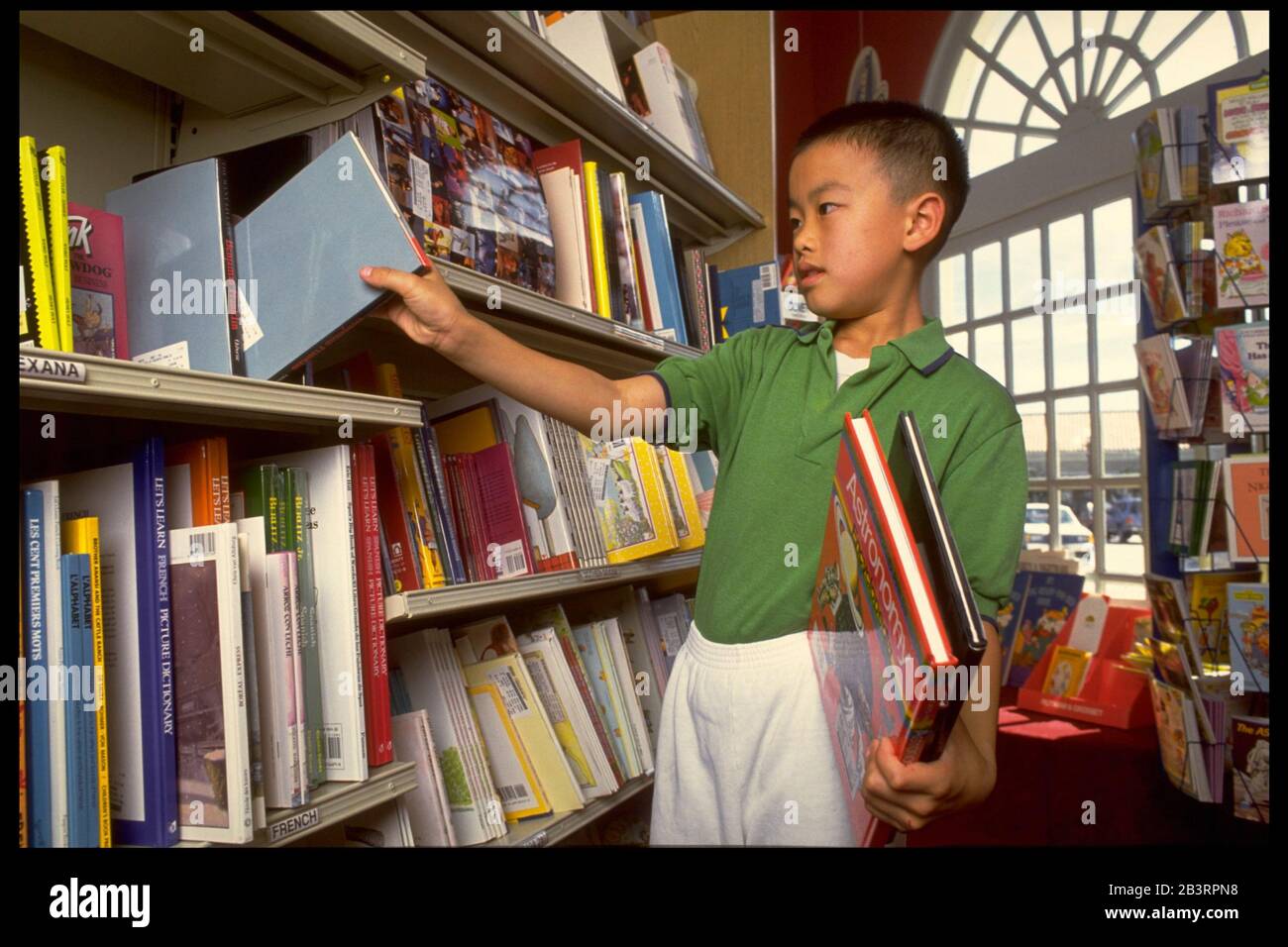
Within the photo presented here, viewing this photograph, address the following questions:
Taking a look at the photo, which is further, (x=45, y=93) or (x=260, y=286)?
(x=45, y=93)

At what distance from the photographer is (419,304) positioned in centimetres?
106

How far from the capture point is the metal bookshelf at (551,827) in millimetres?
1416

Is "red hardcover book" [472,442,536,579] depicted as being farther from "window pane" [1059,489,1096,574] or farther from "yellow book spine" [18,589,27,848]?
"window pane" [1059,489,1096,574]

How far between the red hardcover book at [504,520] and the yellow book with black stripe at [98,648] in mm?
657

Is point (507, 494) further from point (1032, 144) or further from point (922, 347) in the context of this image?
point (1032, 144)

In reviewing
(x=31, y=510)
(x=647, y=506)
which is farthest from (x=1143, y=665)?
(x=31, y=510)

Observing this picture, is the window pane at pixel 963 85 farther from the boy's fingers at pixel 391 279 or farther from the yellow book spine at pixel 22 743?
the yellow book spine at pixel 22 743

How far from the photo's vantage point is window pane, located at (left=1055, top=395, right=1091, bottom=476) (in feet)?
11.8

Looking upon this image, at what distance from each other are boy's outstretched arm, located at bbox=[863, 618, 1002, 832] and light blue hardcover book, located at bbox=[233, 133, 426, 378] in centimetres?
73

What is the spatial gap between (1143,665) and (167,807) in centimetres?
280

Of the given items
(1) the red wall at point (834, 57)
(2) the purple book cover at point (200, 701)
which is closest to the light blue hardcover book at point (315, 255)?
(2) the purple book cover at point (200, 701)

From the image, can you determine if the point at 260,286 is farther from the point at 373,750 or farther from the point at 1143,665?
the point at 1143,665

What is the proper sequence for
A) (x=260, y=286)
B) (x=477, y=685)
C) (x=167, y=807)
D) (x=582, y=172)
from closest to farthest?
(x=167, y=807) → (x=260, y=286) → (x=477, y=685) → (x=582, y=172)

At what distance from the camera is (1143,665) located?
284 cm
